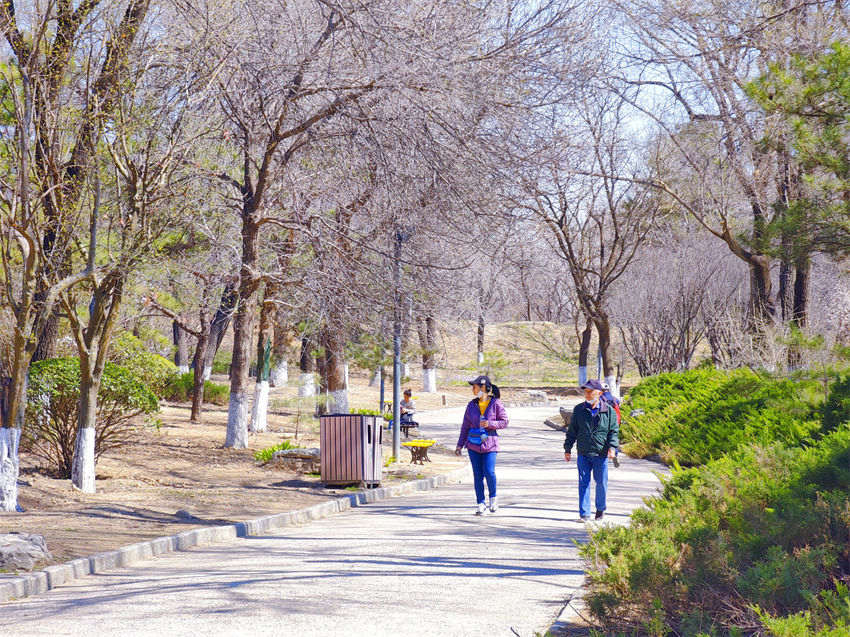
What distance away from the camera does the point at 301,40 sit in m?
15.3

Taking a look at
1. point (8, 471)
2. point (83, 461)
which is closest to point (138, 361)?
point (83, 461)

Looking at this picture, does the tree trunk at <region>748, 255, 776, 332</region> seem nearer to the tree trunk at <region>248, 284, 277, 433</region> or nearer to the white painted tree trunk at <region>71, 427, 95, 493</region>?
the tree trunk at <region>248, 284, 277, 433</region>

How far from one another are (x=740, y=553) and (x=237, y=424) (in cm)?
1524

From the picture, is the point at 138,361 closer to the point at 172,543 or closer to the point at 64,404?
the point at 64,404

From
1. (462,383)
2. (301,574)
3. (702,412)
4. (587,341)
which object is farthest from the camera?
(462,383)

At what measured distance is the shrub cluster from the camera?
527 cm

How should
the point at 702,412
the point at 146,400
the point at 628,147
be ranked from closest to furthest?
1. the point at 146,400
2. the point at 702,412
3. the point at 628,147

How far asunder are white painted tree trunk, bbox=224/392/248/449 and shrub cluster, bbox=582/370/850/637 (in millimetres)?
12101

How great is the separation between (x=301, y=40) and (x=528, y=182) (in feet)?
14.6

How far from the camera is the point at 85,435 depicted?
13250 mm

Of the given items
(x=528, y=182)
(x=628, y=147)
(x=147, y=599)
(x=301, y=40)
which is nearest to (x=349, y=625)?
(x=147, y=599)

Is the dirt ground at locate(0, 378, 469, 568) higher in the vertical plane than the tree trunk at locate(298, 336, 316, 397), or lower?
lower

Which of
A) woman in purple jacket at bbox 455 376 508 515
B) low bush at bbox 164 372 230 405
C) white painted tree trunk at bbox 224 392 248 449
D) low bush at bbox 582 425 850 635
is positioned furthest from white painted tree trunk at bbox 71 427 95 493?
low bush at bbox 164 372 230 405

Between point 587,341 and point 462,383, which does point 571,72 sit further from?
point 462,383
